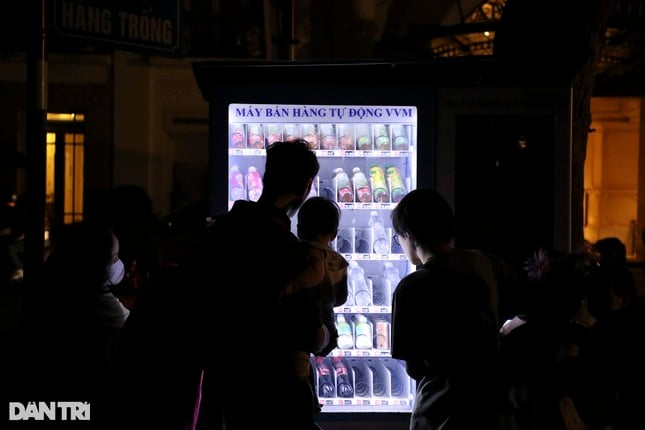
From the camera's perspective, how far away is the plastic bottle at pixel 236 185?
4.06m

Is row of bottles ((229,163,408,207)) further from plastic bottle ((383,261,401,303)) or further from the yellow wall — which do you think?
the yellow wall

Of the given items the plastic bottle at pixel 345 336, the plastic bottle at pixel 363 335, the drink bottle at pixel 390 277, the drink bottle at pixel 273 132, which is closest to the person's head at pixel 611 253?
the drink bottle at pixel 390 277

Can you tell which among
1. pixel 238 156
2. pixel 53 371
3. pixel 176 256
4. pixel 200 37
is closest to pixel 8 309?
pixel 176 256

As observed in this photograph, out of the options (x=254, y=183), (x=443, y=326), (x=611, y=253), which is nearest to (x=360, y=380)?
(x=254, y=183)

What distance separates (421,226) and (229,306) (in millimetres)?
884

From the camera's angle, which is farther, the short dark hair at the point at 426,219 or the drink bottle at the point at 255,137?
the drink bottle at the point at 255,137

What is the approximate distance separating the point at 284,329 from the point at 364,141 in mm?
2091

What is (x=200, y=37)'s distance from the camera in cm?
1247

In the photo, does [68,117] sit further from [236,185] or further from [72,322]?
[72,322]

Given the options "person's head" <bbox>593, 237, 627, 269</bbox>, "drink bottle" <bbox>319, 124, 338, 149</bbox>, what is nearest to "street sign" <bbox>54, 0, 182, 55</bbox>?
"drink bottle" <bbox>319, 124, 338, 149</bbox>

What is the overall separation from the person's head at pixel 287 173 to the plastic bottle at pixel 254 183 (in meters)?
1.61

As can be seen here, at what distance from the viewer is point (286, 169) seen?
2453 mm

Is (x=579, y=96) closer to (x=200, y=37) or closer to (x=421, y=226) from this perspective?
(x=421, y=226)

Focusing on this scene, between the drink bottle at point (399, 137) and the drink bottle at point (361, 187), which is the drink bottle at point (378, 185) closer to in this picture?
the drink bottle at point (361, 187)
